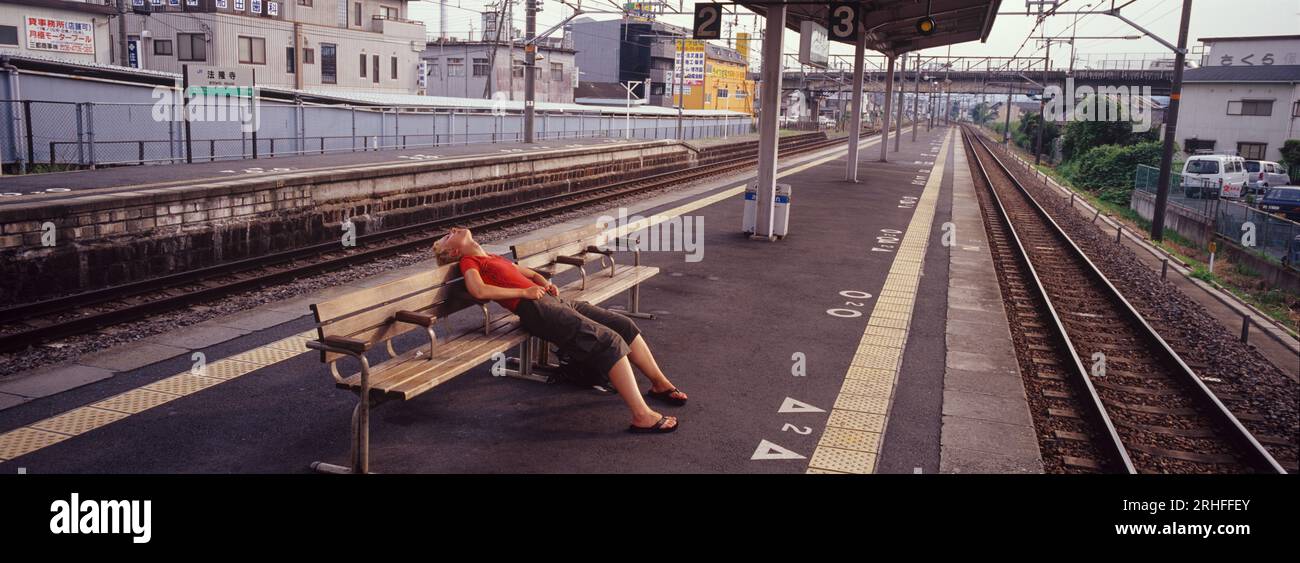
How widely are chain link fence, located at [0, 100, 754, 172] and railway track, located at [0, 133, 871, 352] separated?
7.89 meters

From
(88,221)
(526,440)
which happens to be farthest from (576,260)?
(88,221)

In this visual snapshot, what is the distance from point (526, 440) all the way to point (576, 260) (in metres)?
2.50

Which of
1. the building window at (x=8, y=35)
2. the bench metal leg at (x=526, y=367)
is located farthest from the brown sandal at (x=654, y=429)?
the building window at (x=8, y=35)

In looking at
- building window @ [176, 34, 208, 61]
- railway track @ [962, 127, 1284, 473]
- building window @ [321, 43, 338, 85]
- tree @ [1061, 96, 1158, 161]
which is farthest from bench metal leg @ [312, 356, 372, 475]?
tree @ [1061, 96, 1158, 161]

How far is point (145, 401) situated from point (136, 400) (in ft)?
0.23

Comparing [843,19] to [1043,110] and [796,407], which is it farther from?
[1043,110]

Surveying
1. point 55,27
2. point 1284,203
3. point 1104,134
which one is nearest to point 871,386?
point 1284,203

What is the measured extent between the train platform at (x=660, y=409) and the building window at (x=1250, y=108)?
1571 inches

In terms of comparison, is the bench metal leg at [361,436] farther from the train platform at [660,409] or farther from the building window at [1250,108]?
the building window at [1250,108]

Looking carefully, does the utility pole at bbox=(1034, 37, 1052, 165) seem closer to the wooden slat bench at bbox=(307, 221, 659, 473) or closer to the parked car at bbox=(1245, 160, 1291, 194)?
the parked car at bbox=(1245, 160, 1291, 194)

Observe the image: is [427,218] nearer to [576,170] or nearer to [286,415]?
[576,170]

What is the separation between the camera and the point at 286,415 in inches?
228

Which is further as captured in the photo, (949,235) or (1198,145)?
(1198,145)

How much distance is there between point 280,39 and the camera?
40.5 metres
